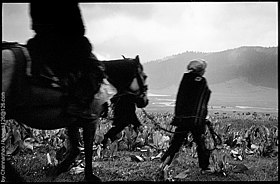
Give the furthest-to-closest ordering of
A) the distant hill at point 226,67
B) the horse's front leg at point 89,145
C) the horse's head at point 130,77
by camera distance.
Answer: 1. the distant hill at point 226,67
2. the horse's head at point 130,77
3. the horse's front leg at point 89,145

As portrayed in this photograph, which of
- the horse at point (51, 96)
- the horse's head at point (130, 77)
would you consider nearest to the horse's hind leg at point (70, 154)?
the horse at point (51, 96)

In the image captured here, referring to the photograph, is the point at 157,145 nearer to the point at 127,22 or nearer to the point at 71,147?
Result: the point at 71,147

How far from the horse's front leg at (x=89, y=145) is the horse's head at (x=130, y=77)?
1.31 ft

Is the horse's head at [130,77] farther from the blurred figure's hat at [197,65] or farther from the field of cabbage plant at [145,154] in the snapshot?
the blurred figure's hat at [197,65]

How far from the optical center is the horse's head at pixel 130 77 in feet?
10.5

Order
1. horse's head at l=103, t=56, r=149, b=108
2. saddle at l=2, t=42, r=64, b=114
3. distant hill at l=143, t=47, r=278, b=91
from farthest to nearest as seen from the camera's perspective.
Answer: distant hill at l=143, t=47, r=278, b=91 < horse's head at l=103, t=56, r=149, b=108 < saddle at l=2, t=42, r=64, b=114

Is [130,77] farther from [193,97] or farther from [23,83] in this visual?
[23,83]

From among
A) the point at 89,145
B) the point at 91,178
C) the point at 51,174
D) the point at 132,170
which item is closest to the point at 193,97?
the point at 132,170

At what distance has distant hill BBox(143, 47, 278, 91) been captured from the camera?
334cm

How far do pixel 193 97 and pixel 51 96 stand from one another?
1.29 meters

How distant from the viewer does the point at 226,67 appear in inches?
139

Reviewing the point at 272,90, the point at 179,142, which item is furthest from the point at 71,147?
the point at 272,90

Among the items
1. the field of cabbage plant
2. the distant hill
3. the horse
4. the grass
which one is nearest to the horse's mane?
the horse

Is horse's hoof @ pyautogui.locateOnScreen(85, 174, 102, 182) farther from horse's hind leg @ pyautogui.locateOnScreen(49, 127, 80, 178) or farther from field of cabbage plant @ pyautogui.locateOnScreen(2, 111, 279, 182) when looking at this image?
horse's hind leg @ pyautogui.locateOnScreen(49, 127, 80, 178)
